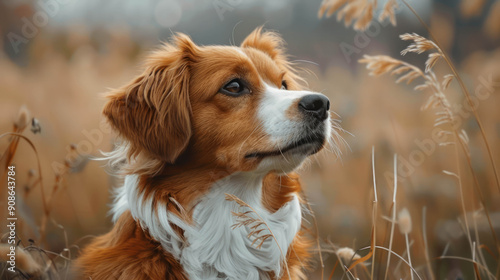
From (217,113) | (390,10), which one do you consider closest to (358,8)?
(390,10)

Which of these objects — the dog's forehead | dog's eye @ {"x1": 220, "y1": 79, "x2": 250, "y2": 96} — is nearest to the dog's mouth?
dog's eye @ {"x1": 220, "y1": 79, "x2": 250, "y2": 96}

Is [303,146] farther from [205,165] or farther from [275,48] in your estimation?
[275,48]

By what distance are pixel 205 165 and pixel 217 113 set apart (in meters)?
0.29

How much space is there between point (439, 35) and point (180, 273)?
261 centimetres

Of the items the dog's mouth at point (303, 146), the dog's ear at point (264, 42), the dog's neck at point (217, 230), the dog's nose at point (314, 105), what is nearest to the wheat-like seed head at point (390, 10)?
the dog's nose at point (314, 105)

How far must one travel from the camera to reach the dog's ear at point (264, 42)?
329cm

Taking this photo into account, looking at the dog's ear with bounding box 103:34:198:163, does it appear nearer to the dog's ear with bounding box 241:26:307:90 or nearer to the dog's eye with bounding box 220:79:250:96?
the dog's eye with bounding box 220:79:250:96

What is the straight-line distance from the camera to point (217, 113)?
2611 millimetres

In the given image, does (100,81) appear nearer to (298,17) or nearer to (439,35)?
(298,17)

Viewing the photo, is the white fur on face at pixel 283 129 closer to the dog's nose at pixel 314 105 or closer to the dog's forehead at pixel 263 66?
the dog's nose at pixel 314 105

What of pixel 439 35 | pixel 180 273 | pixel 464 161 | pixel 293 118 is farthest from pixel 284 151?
pixel 439 35

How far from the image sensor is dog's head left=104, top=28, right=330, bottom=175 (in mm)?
2420

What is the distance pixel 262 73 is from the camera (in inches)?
111

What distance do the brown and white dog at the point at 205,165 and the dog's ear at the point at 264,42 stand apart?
47cm
